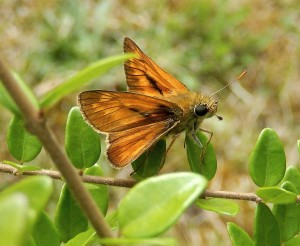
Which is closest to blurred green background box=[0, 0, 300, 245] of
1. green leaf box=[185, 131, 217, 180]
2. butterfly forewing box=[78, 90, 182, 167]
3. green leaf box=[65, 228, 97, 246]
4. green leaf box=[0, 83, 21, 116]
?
butterfly forewing box=[78, 90, 182, 167]

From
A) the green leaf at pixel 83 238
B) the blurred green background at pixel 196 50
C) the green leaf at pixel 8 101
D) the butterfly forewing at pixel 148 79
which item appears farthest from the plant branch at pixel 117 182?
the blurred green background at pixel 196 50

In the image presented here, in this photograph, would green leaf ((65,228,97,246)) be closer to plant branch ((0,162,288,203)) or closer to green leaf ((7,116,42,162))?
plant branch ((0,162,288,203))

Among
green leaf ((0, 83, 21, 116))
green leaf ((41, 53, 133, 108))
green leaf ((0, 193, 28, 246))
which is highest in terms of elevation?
green leaf ((0, 83, 21, 116))

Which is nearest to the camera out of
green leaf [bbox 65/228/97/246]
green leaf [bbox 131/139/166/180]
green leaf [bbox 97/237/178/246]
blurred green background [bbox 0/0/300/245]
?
green leaf [bbox 97/237/178/246]

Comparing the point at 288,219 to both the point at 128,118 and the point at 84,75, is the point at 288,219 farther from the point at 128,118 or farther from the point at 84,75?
the point at 84,75

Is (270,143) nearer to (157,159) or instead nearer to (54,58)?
(157,159)

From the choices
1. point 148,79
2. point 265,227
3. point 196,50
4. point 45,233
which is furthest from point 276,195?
point 196,50

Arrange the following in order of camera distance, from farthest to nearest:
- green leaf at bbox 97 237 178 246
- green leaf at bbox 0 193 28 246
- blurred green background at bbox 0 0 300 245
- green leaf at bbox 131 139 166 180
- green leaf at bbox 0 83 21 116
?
1. blurred green background at bbox 0 0 300 245
2. green leaf at bbox 131 139 166 180
3. green leaf at bbox 0 83 21 116
4. green leaf at bbox 97 237 178 246
5. green leaf at bbox 0 193 28 246
